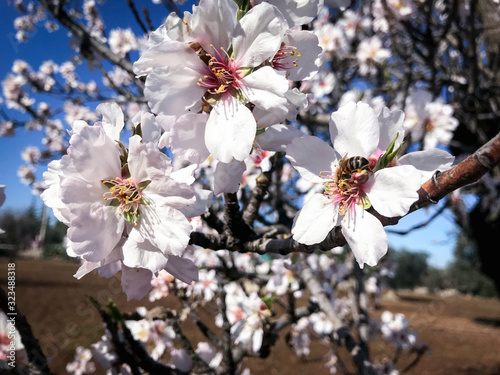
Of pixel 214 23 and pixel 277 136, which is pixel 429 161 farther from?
pixel 214 23

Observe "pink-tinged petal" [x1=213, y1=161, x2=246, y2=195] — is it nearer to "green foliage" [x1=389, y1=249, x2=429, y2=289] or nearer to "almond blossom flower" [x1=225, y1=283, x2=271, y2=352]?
"almond blossom flower" [x1=225, y1=283, x2=271, y2=352]

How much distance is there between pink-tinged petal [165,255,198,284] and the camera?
608mm

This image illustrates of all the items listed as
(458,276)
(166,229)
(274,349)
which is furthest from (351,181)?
(458,276)

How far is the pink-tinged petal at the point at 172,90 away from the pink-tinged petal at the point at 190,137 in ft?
0.06

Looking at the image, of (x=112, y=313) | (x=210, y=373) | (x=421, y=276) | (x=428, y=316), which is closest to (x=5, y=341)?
(x=112, y=313)

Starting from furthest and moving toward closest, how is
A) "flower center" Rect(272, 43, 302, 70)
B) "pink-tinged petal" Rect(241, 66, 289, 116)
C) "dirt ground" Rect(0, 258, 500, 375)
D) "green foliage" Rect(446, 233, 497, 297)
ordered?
"green foliage" Rect(446, 233, 497, 297) < "dirt ground" Rect(0, 258, 500, 375) < "flower center" Rect(272, 43, 302, 70) < "pink-tinged petal" Rect(241, 66, 289, 116)

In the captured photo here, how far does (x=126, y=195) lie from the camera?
23.6 inches

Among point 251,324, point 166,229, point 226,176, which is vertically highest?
point 226,176

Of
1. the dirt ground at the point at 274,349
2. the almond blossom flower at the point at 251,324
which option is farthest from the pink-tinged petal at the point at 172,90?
the dirt ground at the point at 274,349

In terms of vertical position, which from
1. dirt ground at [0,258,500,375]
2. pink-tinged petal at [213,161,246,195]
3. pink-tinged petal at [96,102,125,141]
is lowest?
dirt ground at [0,258,500,375]

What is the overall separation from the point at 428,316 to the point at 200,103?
15851 millimetres

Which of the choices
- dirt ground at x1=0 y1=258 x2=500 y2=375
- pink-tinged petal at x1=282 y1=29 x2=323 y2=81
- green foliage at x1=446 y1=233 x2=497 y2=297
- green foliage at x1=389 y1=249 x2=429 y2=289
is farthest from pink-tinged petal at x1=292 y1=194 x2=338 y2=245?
green foliage at x1=389 y1=249 x2=429 y2=289

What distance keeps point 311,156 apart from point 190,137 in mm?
221

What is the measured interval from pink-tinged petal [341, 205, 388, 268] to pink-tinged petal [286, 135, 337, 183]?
105mm
